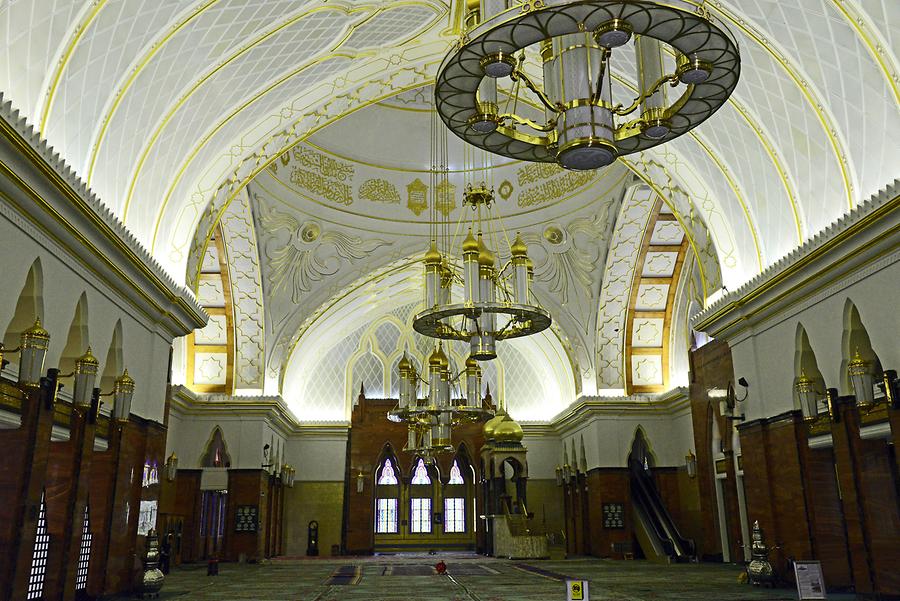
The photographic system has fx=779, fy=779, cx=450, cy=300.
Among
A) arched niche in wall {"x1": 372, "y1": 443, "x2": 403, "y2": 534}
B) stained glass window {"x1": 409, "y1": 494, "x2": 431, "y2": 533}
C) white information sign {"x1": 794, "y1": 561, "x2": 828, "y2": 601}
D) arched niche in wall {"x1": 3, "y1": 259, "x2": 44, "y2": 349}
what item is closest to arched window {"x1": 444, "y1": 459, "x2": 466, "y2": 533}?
stained glass window {"x1": 409, "y1": 494, "x2": 431, "y2": 533}

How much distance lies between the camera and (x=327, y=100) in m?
10.9

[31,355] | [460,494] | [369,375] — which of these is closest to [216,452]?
[369,375]

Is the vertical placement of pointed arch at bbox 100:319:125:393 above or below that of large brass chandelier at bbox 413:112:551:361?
below

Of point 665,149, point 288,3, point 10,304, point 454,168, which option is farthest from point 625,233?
point 10,304

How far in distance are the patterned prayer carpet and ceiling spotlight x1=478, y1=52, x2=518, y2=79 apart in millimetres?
5668

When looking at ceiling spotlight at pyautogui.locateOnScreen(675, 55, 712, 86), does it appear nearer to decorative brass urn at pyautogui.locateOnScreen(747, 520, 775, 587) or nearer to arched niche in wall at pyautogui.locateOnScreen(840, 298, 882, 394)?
arched niche in wall at pyautogui.locateOnScreen(840, 298, 882, 394)

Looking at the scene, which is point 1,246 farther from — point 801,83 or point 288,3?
point 801,83

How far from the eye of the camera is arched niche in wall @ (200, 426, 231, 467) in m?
17.4

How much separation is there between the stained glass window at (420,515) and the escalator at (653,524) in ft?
21.1

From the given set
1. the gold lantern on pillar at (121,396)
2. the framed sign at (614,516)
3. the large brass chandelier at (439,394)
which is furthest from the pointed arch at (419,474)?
the gold lantern on pillar at (121,396)

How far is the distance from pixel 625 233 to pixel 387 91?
7.86 metres

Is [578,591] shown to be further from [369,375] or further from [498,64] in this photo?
[369,375]

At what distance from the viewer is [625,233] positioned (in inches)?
680

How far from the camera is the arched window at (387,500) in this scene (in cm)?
2231
